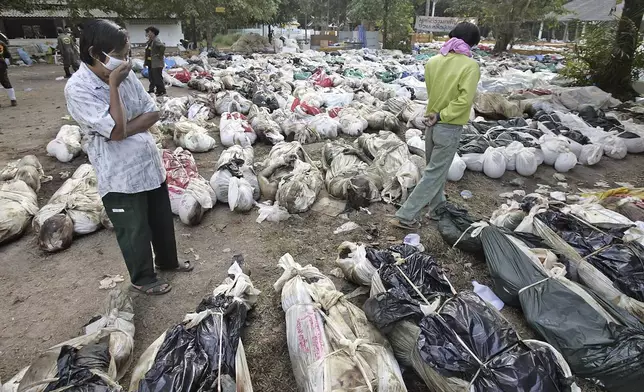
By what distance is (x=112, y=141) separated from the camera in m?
2.11

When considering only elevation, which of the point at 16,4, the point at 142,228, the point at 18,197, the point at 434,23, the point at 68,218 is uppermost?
the point at 434,23

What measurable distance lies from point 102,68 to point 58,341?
5.27 feet

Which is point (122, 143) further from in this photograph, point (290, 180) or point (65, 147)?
point (65, 147)

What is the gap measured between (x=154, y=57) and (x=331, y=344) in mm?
8234

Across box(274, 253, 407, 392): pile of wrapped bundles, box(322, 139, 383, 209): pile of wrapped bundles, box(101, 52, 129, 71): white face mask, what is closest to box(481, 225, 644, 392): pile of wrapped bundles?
box(274, 253, 407, 392): pile of wrapped bundles

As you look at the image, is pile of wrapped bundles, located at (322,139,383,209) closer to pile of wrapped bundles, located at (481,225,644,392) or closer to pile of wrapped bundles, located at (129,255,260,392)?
pile of wrapped bundles, located at (481,225,644,392)

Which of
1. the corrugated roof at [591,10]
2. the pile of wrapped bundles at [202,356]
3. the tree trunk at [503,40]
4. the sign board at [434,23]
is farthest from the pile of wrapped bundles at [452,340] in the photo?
the corrugated roof at [591,10]

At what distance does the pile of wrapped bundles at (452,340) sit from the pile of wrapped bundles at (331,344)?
0.13m

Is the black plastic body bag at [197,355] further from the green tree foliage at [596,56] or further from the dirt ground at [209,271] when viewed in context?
the green tree foliage at [596,56]

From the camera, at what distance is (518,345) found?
1702mm

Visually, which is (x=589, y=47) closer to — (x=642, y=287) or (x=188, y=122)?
(x=642, y=287)

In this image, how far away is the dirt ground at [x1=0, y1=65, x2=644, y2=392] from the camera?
2209mm

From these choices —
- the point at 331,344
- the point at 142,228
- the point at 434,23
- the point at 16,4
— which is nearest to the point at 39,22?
the point at 16,4

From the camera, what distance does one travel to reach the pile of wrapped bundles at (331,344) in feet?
5.27
